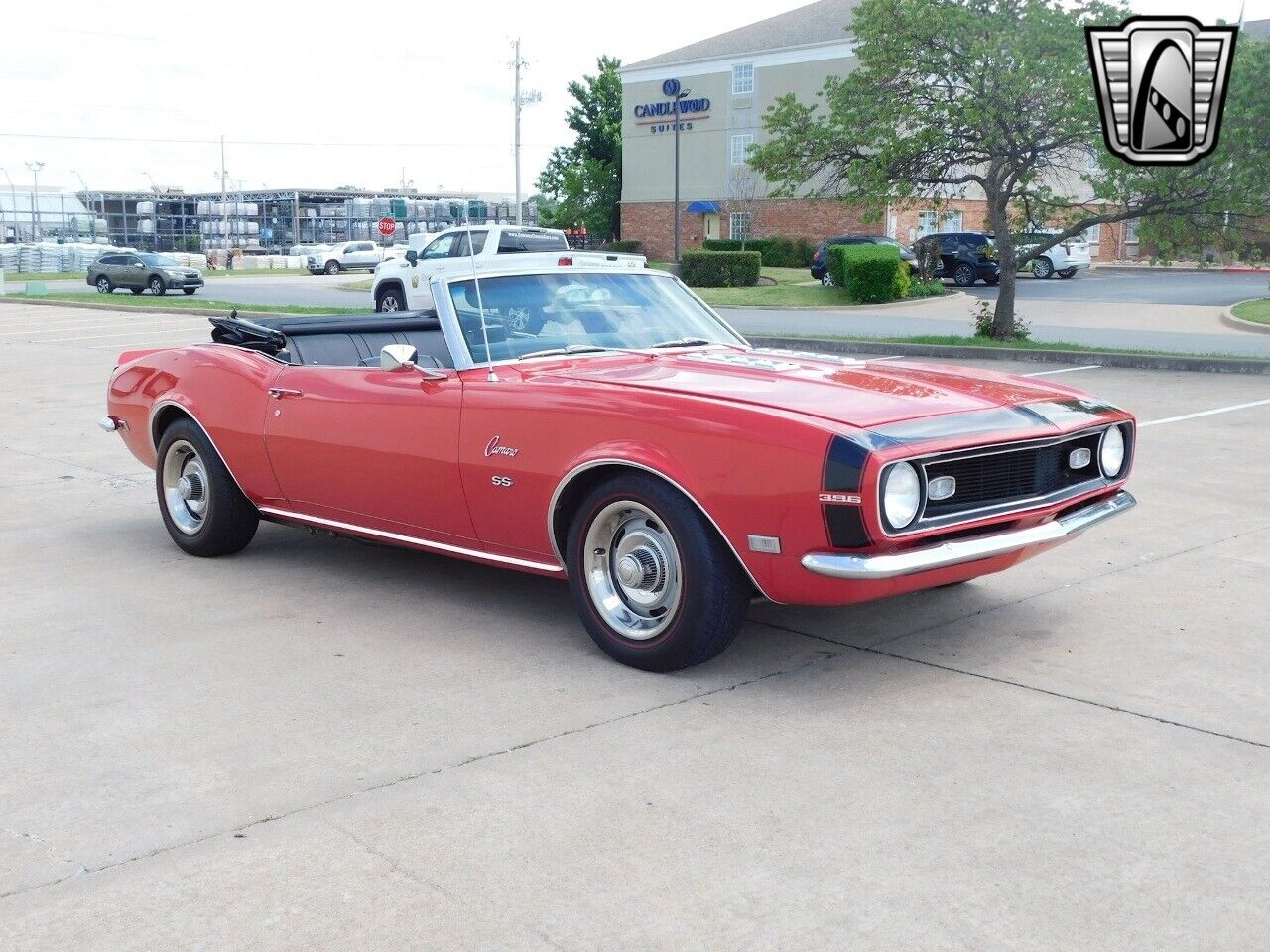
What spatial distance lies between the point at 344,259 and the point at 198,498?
50390mm

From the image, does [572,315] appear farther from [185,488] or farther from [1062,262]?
[1062,262]

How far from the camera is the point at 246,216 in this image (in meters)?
92.6

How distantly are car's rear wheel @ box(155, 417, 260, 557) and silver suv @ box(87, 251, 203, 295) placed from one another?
3351cm

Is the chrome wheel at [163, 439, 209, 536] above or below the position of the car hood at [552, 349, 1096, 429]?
below

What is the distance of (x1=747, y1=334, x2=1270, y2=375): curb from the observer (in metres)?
15.4

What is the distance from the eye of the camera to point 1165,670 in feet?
15.7

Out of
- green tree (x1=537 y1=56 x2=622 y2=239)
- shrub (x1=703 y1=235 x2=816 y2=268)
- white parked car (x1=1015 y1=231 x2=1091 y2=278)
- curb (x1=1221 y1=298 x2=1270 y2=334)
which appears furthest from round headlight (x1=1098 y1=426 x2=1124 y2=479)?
green tree (x1=537 y1=56 x2=622 y2=239)

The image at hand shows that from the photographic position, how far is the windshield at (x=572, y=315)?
5.57m

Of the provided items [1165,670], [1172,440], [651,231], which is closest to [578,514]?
[1165,670]

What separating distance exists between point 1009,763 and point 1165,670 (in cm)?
118

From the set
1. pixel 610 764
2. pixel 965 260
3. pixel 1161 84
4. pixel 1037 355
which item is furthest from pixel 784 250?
pixel 610 764

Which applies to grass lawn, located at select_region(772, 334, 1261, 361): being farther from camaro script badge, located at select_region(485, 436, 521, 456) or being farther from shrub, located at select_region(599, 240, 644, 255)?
shrub, located at select_region(599, 240, 644, 255)

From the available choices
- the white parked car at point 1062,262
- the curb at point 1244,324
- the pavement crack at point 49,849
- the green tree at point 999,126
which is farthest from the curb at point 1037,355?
the white parked car at point 1062,262

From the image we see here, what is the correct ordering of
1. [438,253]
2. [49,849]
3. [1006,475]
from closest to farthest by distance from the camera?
[49,849]
[1006,475]
[438,253]
